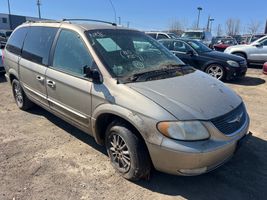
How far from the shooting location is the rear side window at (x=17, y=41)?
5.14 m

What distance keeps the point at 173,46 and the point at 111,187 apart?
25.3 feet

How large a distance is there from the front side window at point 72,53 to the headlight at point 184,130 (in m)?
1.38

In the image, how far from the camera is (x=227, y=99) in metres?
3.20

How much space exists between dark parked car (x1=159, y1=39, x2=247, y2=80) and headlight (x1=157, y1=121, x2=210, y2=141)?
658 cm

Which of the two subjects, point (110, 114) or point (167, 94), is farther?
point (110, 114)

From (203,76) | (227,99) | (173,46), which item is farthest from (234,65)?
(227,99)

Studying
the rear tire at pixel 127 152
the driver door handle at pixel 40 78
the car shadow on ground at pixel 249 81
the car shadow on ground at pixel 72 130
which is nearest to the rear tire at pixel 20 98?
the car shadow on ground at pixel 72 130

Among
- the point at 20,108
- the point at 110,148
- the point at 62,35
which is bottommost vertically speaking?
the point at 20,108

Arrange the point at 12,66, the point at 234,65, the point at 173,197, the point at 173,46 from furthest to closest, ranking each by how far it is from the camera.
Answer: the point at 173,46, the point at 234,65, the point at 12,66, the point at 173,197

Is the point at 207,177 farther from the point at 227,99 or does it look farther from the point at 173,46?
the point at 173,46

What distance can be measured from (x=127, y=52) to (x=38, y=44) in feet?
5.80

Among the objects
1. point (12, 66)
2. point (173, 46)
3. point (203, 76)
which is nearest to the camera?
point (203, 76)

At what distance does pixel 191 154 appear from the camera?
258cm

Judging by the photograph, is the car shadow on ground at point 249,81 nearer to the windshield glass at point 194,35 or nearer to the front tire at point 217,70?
the front tire at point 217,70
